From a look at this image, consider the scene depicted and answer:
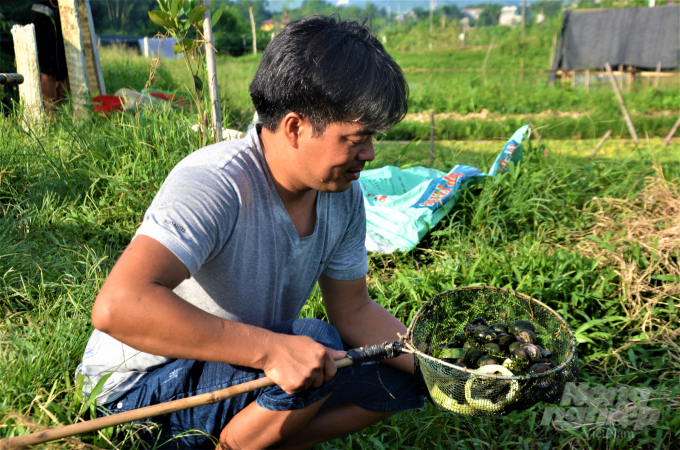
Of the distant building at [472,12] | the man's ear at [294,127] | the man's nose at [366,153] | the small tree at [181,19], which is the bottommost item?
the man's nose at [366,153]

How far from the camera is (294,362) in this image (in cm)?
138

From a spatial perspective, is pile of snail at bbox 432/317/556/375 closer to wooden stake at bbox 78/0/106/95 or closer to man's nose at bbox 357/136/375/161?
man's nose at bbox 357/136/375/161

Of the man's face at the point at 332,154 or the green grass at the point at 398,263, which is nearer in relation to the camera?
the man's face at the point at 332,154

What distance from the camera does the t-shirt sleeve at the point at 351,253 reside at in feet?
6.15

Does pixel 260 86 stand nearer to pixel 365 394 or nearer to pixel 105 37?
pixel 365 394

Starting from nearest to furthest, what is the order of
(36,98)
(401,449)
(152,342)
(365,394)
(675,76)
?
(152,342) < (365,394) < (401,449) < (36,98) < (675,76)

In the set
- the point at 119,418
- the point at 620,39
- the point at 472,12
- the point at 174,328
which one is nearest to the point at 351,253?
the point at 174,328

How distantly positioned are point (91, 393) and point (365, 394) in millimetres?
821

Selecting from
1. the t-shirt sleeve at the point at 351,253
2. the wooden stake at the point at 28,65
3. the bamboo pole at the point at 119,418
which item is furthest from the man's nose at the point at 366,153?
the wooden stake at the point at 28,65

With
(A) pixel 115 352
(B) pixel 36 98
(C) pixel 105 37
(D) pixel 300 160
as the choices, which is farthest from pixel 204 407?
(C) pixel 105 37

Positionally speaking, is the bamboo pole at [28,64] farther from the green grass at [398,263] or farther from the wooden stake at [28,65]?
the green grass at [398,263]

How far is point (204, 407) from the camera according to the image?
1585mm

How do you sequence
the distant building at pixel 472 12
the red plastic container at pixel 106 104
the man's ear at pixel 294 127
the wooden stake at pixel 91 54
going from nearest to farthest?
the man's ear at pixel 294 127
the red plastic container at pixel 106 104
the wooden stake at pixel 91 54
the distant building at pixel 472 12

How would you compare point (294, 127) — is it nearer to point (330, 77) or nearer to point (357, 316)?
point (330, 77)
